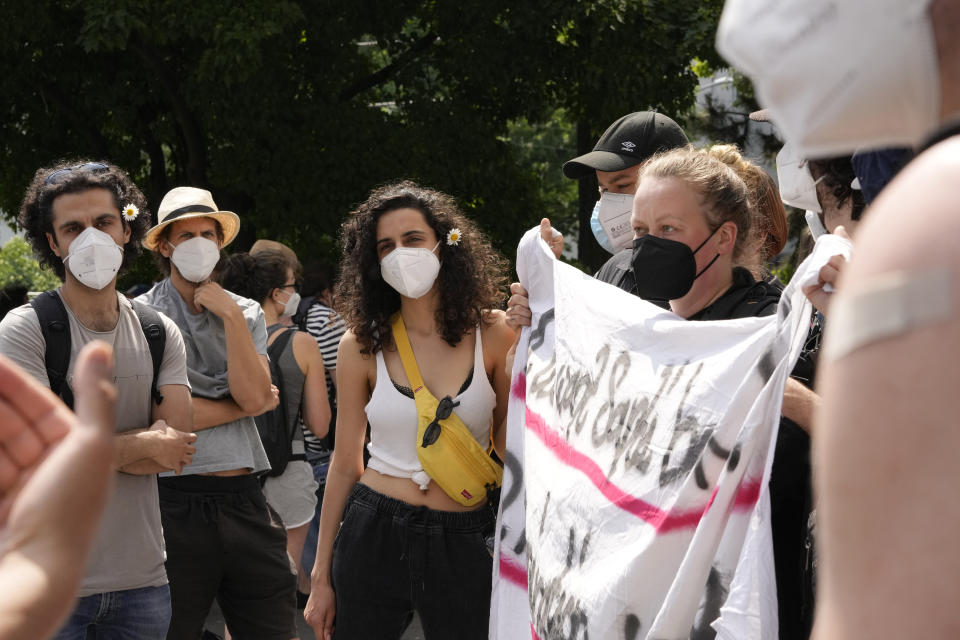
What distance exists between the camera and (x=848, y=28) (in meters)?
0.97

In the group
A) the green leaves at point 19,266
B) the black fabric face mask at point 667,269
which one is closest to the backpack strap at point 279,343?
the black fabric face mask at point 667,269

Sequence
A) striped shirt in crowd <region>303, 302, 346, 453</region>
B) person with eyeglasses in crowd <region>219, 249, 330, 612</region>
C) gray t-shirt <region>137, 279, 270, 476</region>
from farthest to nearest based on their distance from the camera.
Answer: striped shirt in crowd <region>303, 302, 346, 453</region>
person with eyeglasses in crowd <region>219, 249, 330, 612</region>
gray t-shirt <region>137, 279, 270, 476</region>

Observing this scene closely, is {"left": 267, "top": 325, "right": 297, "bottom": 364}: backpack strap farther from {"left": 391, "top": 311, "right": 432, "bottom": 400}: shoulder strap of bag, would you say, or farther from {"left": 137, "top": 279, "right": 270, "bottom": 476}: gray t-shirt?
{"left": 391, "top": 311, "right": 432, "bottom": 400}: shoulder strap of bag

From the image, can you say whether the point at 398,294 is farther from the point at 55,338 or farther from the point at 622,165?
the point at 55,338

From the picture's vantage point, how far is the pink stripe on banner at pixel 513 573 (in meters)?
3.35

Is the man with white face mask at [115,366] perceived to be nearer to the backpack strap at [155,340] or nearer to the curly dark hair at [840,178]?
the backpack strap at [155,340]

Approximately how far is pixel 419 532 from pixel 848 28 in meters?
2.82

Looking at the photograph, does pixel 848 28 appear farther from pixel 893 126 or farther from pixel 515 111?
Result: pixel 515 111

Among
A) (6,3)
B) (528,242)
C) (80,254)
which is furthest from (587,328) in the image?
(6,3)

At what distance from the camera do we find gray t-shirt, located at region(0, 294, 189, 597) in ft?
11.6

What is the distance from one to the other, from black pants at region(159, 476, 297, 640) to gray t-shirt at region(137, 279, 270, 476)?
8cm

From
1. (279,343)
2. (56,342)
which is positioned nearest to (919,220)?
(56,342)

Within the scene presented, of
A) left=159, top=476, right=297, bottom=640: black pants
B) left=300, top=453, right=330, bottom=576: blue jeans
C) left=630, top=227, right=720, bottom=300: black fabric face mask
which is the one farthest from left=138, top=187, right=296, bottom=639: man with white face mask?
left=300, top=453, right=330, bottom=576: blue jeans

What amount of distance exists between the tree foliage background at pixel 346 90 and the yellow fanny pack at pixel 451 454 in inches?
310
